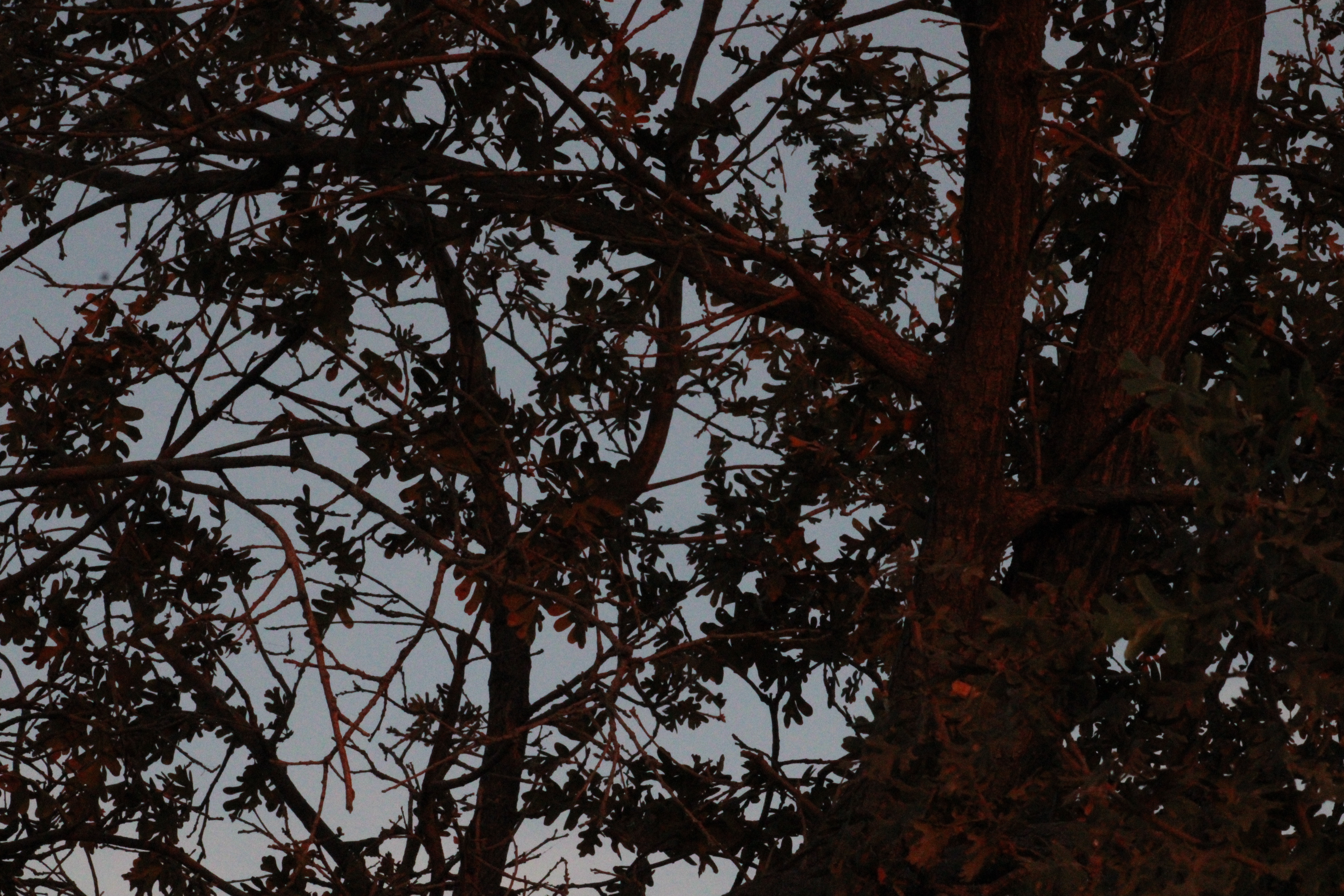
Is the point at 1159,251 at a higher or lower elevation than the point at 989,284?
higher

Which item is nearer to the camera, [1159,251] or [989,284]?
[989,284]

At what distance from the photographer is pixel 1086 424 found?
16.6ft

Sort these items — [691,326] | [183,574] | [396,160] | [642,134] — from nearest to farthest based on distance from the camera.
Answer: [691,326]
[642,134]
[396,160]
[183,574]

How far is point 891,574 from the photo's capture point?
4.41 meters

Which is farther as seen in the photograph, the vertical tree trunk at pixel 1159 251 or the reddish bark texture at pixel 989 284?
the vertical tree trunk at pixel 1159 251

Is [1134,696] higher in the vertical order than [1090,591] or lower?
lower

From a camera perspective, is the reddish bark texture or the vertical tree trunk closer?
the reddish bark texture

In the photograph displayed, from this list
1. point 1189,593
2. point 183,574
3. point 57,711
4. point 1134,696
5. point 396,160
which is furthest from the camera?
point 183,574

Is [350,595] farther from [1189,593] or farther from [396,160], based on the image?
[1189,593]

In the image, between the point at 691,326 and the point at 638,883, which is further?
the point at 638,883

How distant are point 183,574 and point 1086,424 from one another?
Result: 372cm

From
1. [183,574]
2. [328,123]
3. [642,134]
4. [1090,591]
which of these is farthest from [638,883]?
[328,123]

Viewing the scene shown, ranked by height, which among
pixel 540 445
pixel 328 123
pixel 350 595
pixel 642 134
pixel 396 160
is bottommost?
pixel 350 595

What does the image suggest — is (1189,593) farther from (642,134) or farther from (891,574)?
(642,134)
